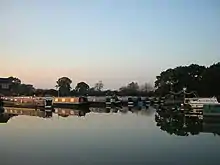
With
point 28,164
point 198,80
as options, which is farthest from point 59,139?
point 198,80

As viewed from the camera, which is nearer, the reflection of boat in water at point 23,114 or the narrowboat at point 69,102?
the reflection of boat in water at point 23,114

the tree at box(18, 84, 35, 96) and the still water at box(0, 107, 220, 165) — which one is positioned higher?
the tree at box(18, 84, 35, 96)

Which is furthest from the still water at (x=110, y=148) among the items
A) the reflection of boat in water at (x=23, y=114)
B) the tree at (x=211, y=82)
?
the tree at (x=211, y=82)

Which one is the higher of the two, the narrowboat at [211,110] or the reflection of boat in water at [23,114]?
the narrowboat at [211,110]

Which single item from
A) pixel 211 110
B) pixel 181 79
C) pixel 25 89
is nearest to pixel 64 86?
pixel 25 89

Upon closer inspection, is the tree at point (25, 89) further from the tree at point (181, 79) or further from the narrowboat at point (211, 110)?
the narrowboat at point (211, 110)

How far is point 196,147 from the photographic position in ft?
41.1

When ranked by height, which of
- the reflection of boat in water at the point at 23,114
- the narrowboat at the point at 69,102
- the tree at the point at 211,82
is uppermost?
the tree at the point at 211,82

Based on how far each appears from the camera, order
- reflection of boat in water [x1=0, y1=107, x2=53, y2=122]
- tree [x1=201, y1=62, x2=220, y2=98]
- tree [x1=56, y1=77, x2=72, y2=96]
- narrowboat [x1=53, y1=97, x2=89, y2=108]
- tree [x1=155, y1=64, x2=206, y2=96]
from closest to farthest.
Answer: reflection of boat in water [x1=0, y1=107, x2=53, y2=122]
narrowboat [x1=53, y1=97, x2=89, y2=108]
tree [x1=201, y1=62, x2=220, y2=98]
tree [x1=155, y1=64, x2=206, y2=96]
tree [x1=56, y1=77, x2=72, y2=96]

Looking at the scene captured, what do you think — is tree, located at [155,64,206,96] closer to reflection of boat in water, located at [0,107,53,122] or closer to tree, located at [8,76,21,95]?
reflection of boat in water, located at [0,107,53,122]

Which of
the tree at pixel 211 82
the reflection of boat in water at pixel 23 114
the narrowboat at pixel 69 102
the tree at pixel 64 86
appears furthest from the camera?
the tree at pixel 64 86

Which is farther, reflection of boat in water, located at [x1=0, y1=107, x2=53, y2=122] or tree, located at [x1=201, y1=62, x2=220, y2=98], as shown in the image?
tree, located at [x1=201, y1=62, x2=220, y2=98]

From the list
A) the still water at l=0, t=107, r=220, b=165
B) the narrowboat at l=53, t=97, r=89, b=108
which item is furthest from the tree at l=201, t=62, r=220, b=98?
the still water at l=0, t=107, r=220, b=165

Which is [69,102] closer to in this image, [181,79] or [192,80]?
[181,79]
